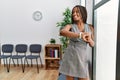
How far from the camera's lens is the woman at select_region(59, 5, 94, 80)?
188 cm

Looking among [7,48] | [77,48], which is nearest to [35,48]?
[7,48]

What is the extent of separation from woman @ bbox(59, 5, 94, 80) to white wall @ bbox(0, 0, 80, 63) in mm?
4068

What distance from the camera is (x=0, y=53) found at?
6277 mm

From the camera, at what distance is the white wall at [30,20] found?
597 centimetres

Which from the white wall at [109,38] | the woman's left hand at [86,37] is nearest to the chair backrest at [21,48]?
the white wall at [109,38]

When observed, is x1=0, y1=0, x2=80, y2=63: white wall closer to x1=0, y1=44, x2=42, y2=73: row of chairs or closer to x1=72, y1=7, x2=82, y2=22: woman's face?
x1=0, y1=44, x2=42, y2=73: row of chairs

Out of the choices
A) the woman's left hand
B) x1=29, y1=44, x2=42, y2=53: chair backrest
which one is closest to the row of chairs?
x1=29, y1=44, x2=42, y2=53: chair backrest

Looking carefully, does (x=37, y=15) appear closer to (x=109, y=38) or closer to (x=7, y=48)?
(x=7, y=48)

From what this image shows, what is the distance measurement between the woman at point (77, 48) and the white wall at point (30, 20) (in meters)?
4.07

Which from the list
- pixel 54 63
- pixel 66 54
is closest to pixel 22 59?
pixel 54 63

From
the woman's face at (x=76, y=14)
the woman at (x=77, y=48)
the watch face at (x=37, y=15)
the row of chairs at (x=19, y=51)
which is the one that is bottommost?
the row of chairs at (x=19, y=51)

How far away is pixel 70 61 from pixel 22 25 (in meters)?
4.39

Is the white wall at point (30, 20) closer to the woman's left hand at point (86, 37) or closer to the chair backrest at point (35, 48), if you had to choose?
the chair backrest at point (35, 48)

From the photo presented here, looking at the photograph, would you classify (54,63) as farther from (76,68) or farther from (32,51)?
(76,68)
